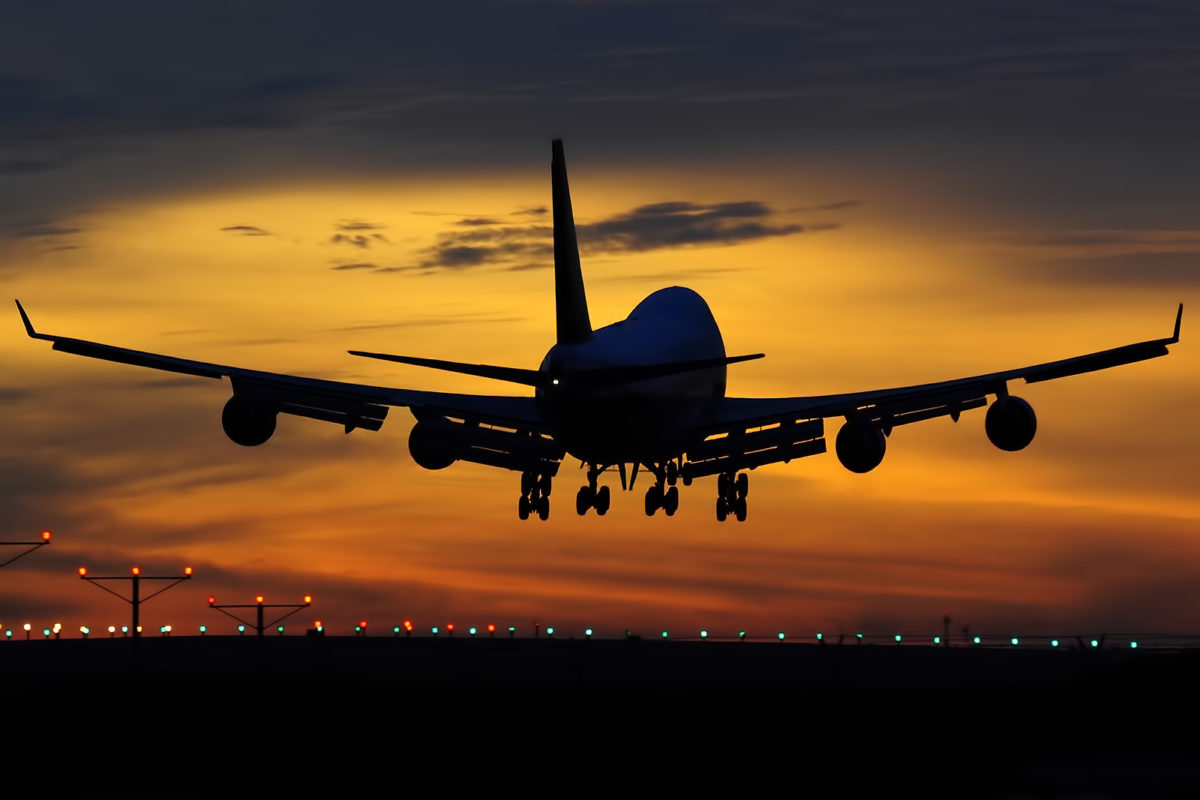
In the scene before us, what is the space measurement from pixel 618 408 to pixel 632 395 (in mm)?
1067

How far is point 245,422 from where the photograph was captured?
9219 cm

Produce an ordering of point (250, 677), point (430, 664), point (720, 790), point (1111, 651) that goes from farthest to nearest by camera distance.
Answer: point (1111, 651), point (430, 664), point (250, 677), point (720, 790)

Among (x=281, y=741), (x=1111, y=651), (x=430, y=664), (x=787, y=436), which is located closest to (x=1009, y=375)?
(x=787, y=436)

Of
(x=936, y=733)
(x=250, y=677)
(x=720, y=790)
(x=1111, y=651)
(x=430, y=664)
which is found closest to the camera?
(x=720, y=790)

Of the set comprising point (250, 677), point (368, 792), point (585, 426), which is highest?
point (585, 426)

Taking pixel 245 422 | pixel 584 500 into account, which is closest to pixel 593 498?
pixel 584 500

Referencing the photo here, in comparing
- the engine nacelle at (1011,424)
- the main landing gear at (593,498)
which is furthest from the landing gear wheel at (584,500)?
the engine nacelle at (1011,424)

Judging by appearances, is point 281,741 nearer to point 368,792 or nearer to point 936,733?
point 368,792

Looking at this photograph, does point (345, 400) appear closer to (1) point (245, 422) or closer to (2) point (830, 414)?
(1) point (245, 422)

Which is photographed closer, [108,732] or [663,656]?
[108,732]

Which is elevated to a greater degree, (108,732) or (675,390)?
(675,390)

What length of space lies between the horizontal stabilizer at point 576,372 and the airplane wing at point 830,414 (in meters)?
10.9

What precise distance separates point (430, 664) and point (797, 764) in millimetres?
25593

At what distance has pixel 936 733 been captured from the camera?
76375 millimetres
